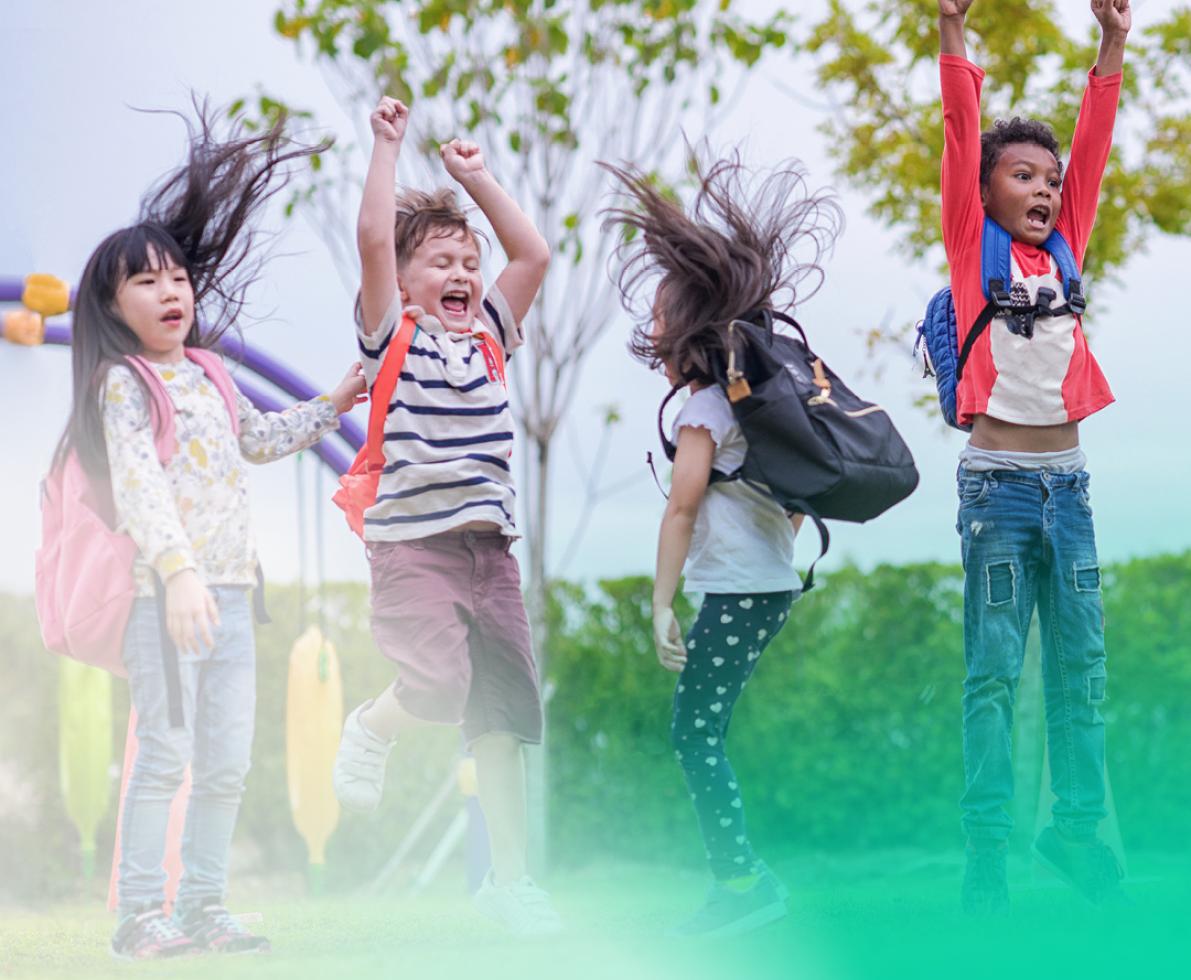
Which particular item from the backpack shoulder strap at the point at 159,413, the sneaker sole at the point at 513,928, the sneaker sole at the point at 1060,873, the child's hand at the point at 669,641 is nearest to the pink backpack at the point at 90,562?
the backpack shoulder strap at the point at 159,413

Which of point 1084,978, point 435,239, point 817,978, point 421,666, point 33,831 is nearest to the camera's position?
point 1084,978

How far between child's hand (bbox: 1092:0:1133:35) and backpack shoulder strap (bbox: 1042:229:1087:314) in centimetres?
49

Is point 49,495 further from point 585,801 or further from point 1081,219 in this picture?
point 585,801

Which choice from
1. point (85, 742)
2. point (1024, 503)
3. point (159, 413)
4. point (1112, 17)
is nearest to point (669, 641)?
point (1024, 503)

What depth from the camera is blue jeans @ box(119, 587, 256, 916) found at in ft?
10.1

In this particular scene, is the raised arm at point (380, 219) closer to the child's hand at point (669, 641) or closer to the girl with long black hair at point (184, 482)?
the girl with long black hair at point (184, 482)

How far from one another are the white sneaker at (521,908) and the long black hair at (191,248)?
132 centimetres

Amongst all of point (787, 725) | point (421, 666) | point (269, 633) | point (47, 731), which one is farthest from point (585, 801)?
point (421, 666)

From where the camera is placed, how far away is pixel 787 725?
6734mm

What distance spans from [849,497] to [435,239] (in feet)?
3.84

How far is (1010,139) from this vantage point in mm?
3402

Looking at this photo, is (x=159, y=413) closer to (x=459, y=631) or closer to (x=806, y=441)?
(x=459, y=631)

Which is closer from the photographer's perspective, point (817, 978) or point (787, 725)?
point (817, 978)

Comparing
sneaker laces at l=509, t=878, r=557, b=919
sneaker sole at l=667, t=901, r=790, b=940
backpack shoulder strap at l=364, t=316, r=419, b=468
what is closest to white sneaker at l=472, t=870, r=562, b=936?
sneaker laces at l=509, t=878, r=557, b=919
